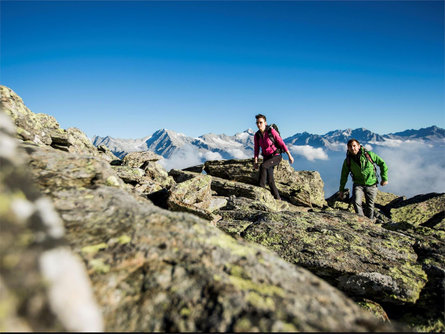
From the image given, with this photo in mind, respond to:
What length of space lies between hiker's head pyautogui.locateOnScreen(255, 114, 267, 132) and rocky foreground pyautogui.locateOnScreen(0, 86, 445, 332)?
10246 millimetres

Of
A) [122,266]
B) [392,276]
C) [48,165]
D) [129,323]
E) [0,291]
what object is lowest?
[392,276]

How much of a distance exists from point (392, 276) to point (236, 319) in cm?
678

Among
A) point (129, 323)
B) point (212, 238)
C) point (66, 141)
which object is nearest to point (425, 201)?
point (212, 238)

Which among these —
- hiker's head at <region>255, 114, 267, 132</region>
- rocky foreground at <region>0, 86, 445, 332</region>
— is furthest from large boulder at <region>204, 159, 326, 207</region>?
rocky foreground at <region>0, 86, 445, 332</region>

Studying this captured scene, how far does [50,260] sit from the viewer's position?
2.10m

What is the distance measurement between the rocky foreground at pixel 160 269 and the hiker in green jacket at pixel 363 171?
23.1ft

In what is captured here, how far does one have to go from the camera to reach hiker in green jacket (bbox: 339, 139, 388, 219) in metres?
15.1

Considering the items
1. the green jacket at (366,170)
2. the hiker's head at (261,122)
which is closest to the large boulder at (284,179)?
the hiker's head at (261,122)

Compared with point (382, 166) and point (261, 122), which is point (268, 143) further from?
point (382, 166)

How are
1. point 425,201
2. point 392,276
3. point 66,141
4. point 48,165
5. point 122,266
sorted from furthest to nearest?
point 425,201 < point 66,141 < point 392,276 < point 48,165 < point 122,266

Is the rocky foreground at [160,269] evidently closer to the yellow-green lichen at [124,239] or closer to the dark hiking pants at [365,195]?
the yellow-green lichen at [124,239]

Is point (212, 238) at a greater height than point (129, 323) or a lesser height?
greater

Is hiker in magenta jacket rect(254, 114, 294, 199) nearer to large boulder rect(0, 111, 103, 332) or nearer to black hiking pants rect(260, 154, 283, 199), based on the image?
black hiking pants rect(260, 154, 283, 199)

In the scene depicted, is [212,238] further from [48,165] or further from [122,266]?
[48,165]
